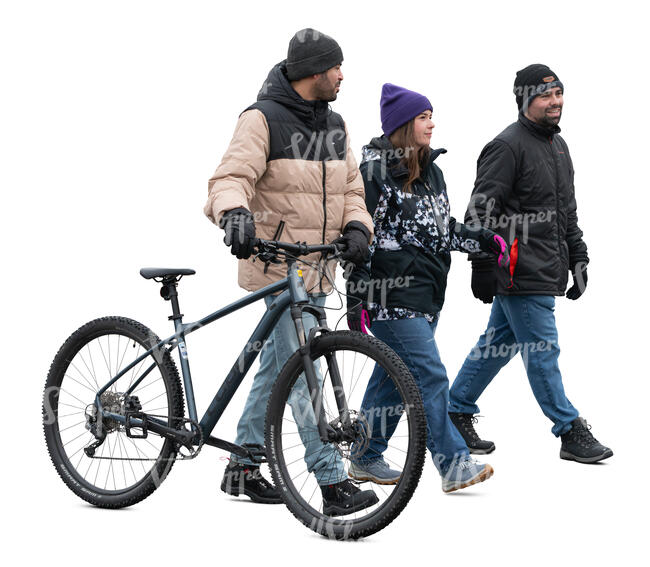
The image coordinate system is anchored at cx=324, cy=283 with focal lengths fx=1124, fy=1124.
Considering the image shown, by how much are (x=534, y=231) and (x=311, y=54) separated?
7.05ft

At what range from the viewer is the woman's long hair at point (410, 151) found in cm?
667

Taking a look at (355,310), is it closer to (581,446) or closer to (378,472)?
(378,472)

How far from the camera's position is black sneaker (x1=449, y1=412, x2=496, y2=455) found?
7.75 metres

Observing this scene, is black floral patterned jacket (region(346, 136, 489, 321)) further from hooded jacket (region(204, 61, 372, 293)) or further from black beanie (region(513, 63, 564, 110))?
black beanie (region(513, 63, 564, 110))

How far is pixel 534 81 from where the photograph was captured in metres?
7.57

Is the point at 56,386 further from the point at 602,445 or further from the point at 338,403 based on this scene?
the point at 602,445

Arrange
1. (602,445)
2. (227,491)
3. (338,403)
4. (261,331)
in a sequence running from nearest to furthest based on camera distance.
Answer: (338,403), (261,331), (227,491), (602,445)

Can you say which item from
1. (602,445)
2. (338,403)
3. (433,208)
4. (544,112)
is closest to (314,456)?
(338,403)

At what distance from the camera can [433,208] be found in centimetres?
671

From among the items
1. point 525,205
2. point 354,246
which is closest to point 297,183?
point 354,246

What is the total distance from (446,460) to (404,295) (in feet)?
3.31

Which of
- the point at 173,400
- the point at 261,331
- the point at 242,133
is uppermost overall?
the point at 242,133


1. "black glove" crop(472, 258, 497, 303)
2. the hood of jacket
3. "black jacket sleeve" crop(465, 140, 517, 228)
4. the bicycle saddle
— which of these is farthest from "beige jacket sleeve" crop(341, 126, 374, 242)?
"black glove" crop(472, 258, 497, 303)

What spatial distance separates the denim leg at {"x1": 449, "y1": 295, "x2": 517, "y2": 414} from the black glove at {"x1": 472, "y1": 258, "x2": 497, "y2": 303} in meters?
0.18
